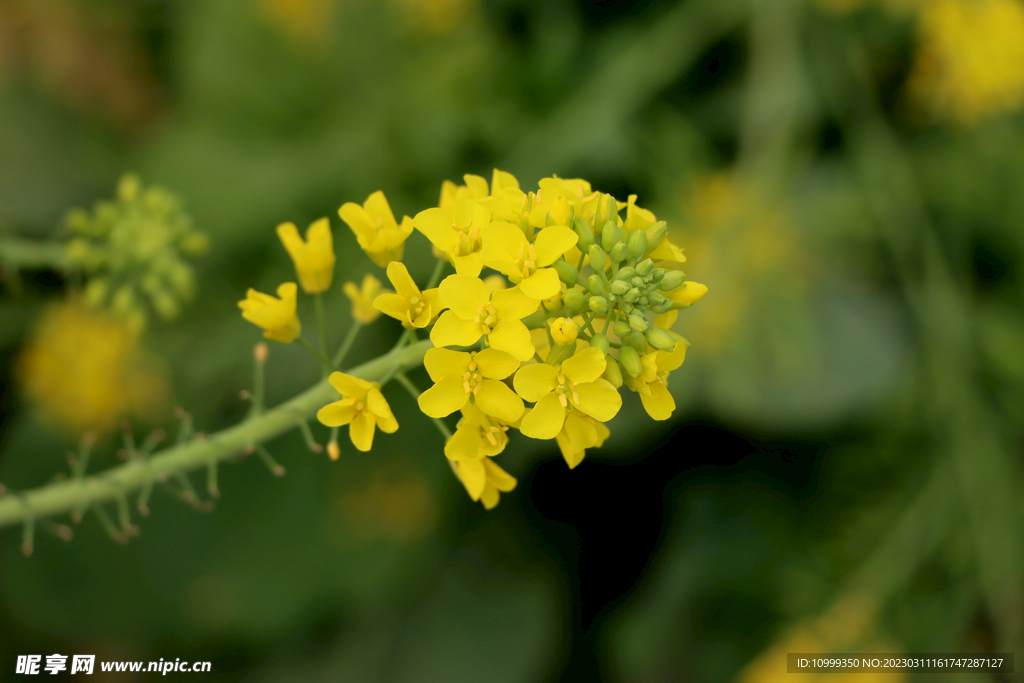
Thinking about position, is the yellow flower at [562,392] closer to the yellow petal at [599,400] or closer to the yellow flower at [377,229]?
the yellow petal at [599,400]

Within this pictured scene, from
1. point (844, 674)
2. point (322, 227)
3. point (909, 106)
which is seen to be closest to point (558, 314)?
point (322, 227)

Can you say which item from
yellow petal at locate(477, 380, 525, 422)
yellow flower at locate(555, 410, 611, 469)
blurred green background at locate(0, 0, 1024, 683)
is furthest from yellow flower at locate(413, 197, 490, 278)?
blurred green background at locate(0, 0, 1024, 683)

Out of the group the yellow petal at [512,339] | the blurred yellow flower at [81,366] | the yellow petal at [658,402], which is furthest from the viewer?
the blurred yellow flower at [81,366]

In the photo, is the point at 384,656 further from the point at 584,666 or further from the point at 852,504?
the point at 852,504

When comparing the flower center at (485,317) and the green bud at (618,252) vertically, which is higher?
the green bud at (618,252)

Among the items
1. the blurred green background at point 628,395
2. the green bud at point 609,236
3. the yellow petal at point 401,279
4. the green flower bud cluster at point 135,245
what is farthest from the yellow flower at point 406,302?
the blurred green background at point 628,395

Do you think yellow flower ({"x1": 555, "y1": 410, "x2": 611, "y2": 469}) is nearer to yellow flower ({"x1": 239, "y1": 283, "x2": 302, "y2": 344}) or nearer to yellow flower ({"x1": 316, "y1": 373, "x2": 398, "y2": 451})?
yellow flower ({"x1": 316, "y1": 373, "x2": 398, "y2": 451})
